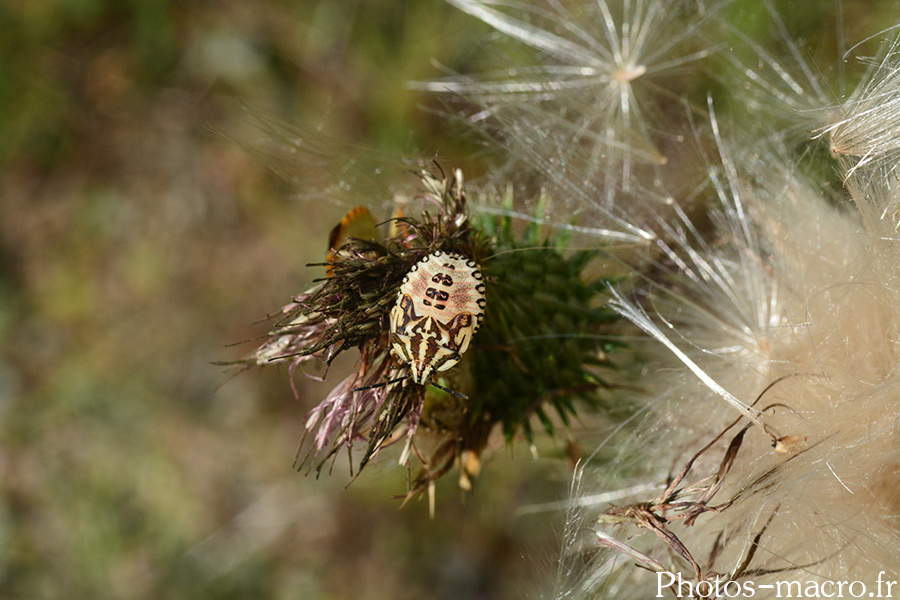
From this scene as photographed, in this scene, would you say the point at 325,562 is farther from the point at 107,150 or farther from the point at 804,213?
the point at 804,213

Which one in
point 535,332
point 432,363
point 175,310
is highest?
point 432,363

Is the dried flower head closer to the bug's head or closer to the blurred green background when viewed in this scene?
the bug's head

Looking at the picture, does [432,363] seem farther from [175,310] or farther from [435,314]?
[175,310]

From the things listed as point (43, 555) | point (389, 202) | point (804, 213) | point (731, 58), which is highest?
point (731, 58)

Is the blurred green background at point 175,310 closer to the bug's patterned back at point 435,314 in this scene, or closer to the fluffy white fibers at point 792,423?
the fluffy white fibers at point 792,423

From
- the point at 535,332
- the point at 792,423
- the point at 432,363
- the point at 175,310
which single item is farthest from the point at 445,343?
the point at 175,310

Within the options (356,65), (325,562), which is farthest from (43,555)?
(356,65)

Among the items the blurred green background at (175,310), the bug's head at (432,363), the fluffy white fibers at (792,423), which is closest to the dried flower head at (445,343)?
the bug's head at (432,363)
